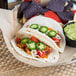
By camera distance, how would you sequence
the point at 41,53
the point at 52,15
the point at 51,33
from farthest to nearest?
the point at 52,15 < the point at 51,33 < the point at 41,53

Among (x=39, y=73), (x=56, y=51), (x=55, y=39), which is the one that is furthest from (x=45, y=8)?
(x=39, y=73)

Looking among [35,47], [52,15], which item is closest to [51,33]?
[35,47]

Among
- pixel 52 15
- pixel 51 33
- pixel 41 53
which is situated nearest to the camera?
pixel 41 53

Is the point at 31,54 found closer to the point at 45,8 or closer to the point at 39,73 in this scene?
the point at 39,73

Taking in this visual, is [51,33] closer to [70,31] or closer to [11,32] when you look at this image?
[70,31]

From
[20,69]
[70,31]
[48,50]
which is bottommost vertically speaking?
[20,69]

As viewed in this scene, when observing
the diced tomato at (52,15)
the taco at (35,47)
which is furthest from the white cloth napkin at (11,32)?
the diced tomato at (52,15)
